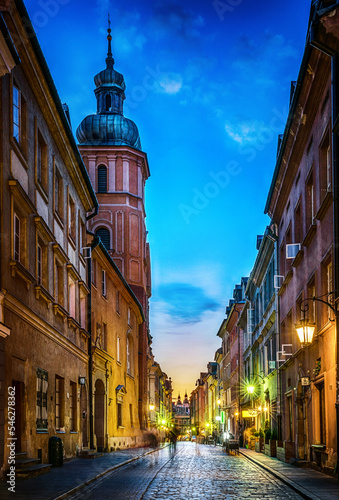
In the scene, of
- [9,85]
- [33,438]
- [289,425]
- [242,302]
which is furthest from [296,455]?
[242,302]

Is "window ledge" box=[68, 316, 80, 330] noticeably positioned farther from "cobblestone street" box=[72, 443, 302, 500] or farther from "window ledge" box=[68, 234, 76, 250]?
"cobblestone street" box=[72, 443, 302, 500]

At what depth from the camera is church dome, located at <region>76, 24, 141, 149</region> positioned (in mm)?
A: 60969

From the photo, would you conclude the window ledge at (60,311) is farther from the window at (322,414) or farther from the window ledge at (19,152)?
the window at (322,414)

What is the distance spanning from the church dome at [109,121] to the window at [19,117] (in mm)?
41110

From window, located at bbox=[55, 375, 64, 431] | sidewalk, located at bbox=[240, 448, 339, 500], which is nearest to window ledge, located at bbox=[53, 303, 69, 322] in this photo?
window, located at bbox=[55, 375, 64, 431]

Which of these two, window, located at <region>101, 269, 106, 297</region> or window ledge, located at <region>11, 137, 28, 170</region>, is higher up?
window ledge, located at <region>11, 137, 28, 170</region>

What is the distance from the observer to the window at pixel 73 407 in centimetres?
2626

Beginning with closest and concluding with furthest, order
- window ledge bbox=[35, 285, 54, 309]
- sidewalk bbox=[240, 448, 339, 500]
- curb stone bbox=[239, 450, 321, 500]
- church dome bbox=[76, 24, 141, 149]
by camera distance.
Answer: curb stone bbox=[239, 450, 321, 500], sidewalk bbox=[240, 448, 339, 500], window ledge bbox=[35, 285, 54, 309], church dome bbox=[76, 24, 141, 149]

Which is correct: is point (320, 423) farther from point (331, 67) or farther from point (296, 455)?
point (331, 67)

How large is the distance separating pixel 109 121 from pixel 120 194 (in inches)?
289

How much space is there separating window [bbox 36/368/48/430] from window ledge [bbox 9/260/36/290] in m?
3.07

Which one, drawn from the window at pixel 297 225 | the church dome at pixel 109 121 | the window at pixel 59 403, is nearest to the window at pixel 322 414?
the window at pixel 297 225

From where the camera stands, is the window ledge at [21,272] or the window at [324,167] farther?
the window at [324,167]

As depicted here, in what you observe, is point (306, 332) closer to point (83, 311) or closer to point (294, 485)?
point (294, 485)
